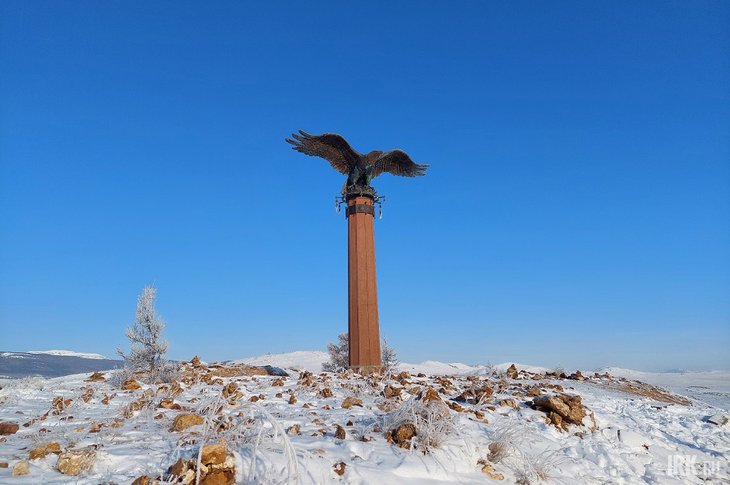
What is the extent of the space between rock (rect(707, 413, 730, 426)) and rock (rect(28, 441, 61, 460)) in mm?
8923

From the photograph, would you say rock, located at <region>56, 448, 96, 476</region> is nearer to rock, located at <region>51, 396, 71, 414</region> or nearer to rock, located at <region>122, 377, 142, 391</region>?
rock, located at <region>51, 396, 71, 414</region>

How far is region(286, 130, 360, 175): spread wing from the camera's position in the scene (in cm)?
1268

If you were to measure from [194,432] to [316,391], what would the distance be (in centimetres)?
368

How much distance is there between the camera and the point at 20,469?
318 cm

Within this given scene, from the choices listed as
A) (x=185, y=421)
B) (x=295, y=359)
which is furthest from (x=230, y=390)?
(x=295, y=359)

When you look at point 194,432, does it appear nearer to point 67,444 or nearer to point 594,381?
point 67,444

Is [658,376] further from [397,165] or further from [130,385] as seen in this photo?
[130,385]

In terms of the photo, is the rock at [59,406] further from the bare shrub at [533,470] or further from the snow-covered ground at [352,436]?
the bare shrub at [533,470]

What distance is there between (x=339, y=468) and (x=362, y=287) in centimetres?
895

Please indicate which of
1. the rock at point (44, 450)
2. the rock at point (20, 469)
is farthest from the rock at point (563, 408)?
the rock at point (20, 469)

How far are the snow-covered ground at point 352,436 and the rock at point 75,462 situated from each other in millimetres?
44

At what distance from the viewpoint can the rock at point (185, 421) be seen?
4.27 metres

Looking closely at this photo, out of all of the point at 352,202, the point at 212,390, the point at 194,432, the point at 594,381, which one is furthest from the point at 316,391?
the point at 594,381

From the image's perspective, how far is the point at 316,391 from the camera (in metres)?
7.43
